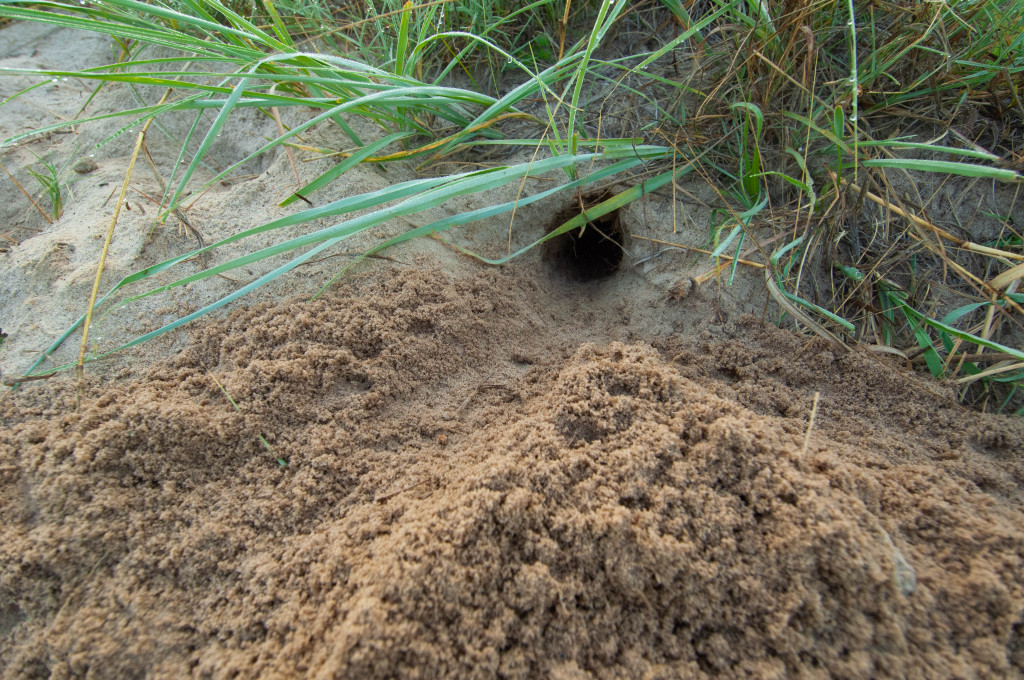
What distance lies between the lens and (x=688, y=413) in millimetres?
1015

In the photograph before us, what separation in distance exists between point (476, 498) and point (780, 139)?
1.42 meters

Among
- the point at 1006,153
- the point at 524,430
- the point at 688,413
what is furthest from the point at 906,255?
A: the point at 524,430

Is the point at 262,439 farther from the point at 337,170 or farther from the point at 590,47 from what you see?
the point at 590,47

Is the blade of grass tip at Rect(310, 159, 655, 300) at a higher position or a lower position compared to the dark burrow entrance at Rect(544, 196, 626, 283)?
higher

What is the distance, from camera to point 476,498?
0.90m

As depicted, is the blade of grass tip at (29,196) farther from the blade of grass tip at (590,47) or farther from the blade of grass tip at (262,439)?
the blade of grass tip at (590,47)

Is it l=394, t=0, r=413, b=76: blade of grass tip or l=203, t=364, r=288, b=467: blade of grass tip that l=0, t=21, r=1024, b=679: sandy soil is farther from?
l=394, t=0, r=413, b=76: blade of grass tip

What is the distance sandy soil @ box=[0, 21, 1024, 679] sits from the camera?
82 cm

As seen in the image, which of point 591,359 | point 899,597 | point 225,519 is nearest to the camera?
point 899,597

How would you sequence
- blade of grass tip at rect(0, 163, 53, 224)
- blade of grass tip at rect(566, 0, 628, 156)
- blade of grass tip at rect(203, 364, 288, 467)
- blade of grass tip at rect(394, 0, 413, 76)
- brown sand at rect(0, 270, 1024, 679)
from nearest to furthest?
brown sand at rect(0, 270, 1024, 679), blade of grass tip at rect(203, 364, 288, 467), blade of grass tip at rect(566, 0, 628, 156), blade of grass tip at rect(394, 0, 413, 76), blade of grass tip at rect(0, 163, 53, 224)

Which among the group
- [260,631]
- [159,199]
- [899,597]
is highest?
[159,199]

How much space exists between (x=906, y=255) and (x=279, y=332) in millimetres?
1712

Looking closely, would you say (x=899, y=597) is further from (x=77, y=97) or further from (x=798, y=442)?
(x=77, y=97)

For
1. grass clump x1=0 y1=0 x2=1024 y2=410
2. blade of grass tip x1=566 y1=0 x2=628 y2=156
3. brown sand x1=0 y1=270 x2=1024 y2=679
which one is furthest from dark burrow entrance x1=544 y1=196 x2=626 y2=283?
brown sand x1=0 y1=270 x2=1024 y2=679
